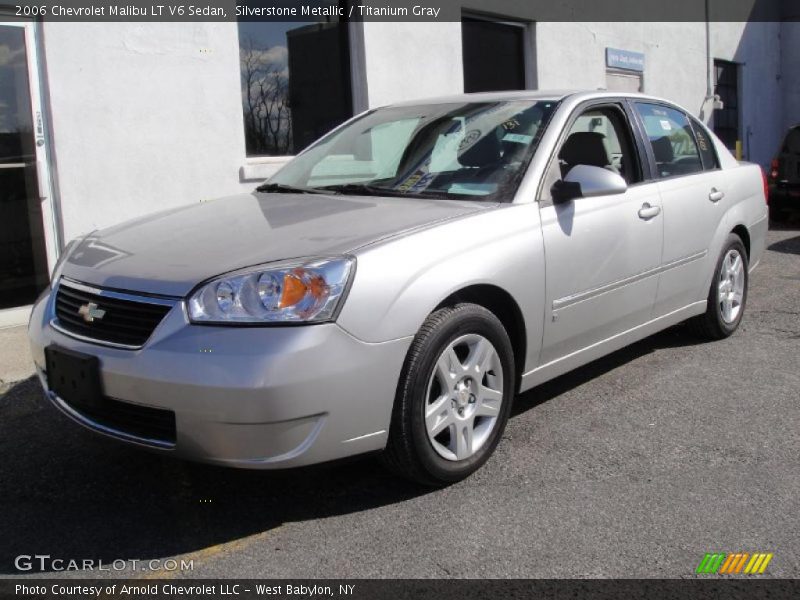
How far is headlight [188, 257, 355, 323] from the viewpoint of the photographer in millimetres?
3002

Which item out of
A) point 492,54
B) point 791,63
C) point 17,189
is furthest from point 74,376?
point 791,63

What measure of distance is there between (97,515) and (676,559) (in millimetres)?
2139

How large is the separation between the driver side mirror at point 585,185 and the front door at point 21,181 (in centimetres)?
442

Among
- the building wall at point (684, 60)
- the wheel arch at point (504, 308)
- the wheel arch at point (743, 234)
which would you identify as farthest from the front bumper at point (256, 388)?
the building wall at point (684, 60)

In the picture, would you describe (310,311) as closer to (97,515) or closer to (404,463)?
(404,463)

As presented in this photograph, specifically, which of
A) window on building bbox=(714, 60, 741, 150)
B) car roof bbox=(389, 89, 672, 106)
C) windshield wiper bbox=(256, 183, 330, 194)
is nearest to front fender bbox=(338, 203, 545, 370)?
car roof bbox=(389, 89, 672, 106)

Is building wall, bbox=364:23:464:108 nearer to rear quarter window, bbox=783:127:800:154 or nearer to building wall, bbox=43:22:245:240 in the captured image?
building wall, bbox=43:22:245:240

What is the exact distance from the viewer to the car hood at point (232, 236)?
3180 mm

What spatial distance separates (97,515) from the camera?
133 inches

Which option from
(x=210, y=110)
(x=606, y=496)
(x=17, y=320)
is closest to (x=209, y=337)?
(x=606, y=496)

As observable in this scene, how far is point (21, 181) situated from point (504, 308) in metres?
4.53

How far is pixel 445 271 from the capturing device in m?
3.37

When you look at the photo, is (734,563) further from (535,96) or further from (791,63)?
(791,63)

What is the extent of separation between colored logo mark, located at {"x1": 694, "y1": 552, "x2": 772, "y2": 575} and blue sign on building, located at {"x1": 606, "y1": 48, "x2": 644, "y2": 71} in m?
10.7
